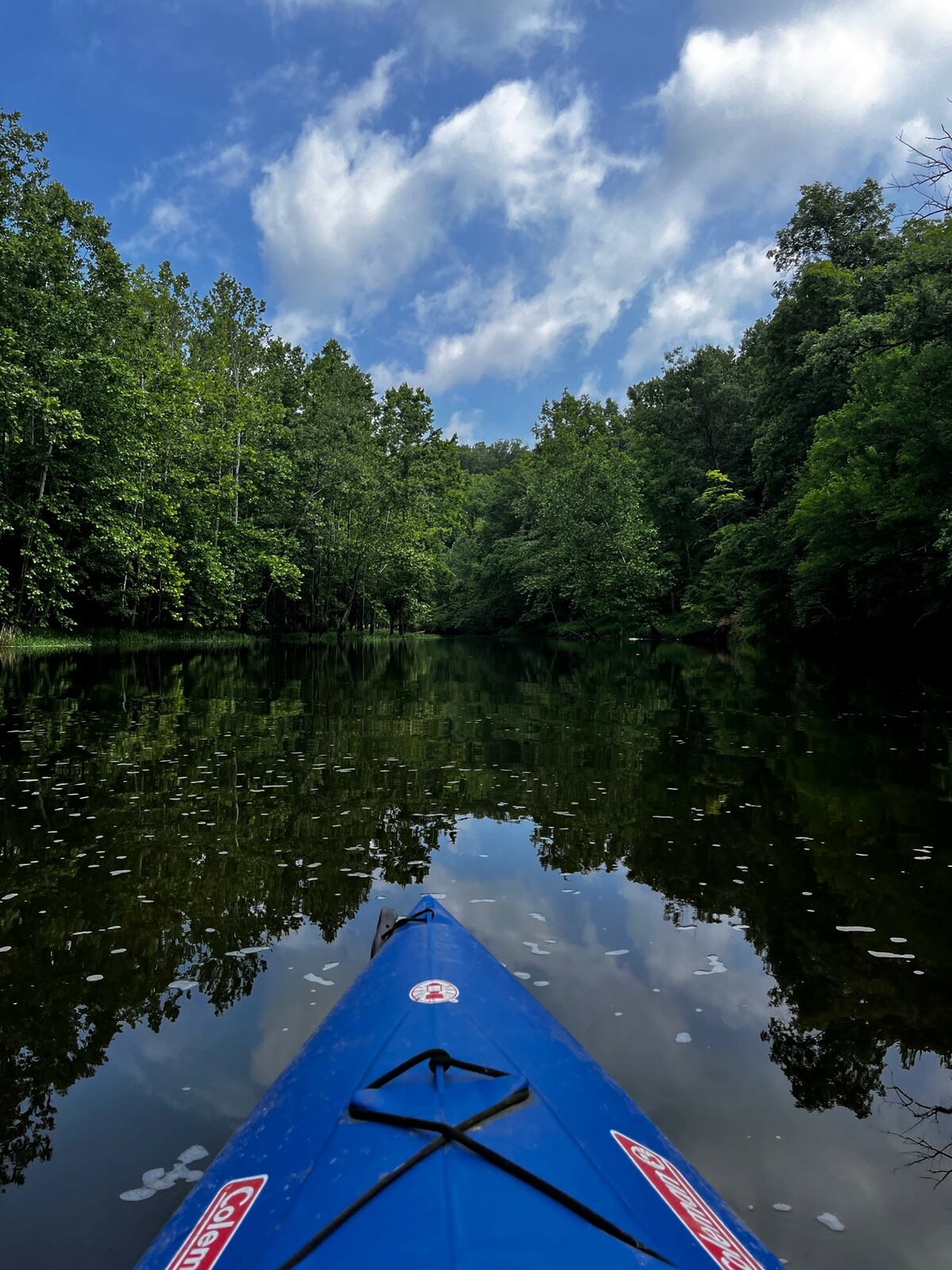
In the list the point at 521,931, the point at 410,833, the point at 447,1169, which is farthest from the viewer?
the point at 410,833

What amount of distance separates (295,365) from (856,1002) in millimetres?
48110

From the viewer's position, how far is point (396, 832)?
6.64 m

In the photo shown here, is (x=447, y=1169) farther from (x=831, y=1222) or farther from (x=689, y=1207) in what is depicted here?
(x=831, y=1222)

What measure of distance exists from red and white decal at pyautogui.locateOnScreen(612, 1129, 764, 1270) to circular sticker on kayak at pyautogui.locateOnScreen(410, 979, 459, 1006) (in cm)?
80

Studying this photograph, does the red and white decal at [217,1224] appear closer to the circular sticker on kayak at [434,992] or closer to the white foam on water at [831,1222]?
the circular sticker on kayak at [434,992]

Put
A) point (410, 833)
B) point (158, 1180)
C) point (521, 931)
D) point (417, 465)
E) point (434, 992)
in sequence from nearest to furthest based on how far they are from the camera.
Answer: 1. point (158, 1180)
2. point (434, 992)
3. point (521, 931)
4. point (410, 833)
5. point (417, 465)

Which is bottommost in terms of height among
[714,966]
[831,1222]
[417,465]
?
[831,1222]

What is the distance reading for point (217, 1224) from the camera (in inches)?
70.2

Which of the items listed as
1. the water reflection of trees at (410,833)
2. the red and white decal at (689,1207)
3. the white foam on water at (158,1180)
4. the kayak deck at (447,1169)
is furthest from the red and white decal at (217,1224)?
the water reflection of trees at (410,833)

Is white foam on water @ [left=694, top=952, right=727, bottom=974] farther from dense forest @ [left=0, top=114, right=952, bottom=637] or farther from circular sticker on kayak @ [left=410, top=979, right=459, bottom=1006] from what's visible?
dense forest @ [left=0, top=114, right=952, bottom=637]

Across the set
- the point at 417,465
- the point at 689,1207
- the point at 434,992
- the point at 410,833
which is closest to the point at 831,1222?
the point at 689,1207

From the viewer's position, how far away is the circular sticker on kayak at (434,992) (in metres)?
2.66

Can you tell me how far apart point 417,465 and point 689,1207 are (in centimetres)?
4257

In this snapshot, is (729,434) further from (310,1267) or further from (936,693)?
(310,1267)
